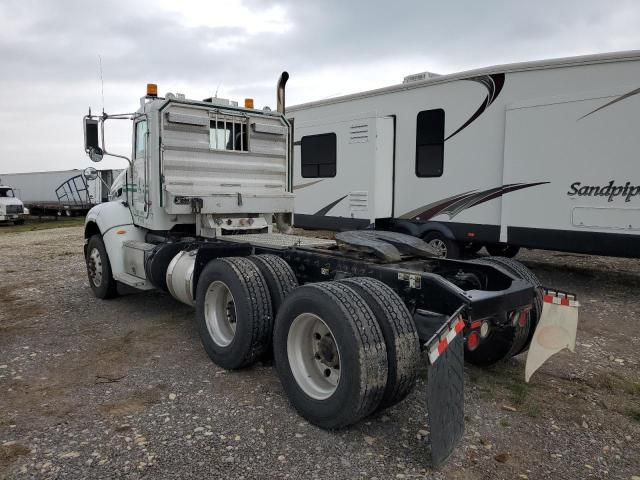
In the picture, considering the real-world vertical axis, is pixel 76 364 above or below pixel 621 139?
below

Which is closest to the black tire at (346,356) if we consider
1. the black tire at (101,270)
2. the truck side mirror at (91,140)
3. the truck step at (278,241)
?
the truck step at (278,241)

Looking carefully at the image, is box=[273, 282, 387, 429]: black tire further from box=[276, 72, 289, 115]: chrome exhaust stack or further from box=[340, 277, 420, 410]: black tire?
box=[276, 72, 289, 115]: chrome exhaust stack

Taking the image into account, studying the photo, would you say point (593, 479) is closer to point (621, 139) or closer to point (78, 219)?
point (621, 139)

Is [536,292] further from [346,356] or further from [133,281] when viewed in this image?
[133,281]

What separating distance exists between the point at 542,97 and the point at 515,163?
0.97 metres

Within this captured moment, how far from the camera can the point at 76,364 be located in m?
4.75

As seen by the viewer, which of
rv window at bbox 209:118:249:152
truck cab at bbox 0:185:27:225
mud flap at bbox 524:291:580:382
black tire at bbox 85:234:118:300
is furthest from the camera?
truck cab at bbox 0:185:27:225

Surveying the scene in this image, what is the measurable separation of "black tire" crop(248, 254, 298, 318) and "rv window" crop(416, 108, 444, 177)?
477 centimetres

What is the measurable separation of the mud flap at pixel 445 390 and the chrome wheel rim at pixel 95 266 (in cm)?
549

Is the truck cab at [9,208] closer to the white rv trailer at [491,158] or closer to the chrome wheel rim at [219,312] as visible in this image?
the white rv trailer at [491,158]

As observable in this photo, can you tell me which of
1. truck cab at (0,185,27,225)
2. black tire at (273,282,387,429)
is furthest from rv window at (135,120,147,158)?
truck cab at (0,185,27,225)

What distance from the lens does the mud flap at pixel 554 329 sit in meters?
3.73

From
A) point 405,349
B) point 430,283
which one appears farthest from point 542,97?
point 405,349

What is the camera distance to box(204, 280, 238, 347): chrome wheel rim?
4.78 metres
